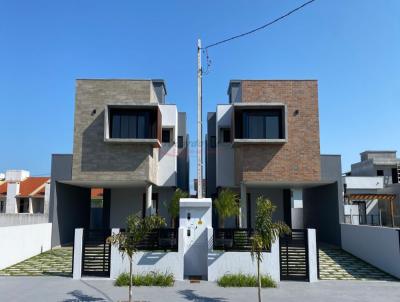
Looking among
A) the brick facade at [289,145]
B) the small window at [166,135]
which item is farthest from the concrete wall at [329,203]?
the small window at [166,135]

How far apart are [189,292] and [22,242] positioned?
359 inches

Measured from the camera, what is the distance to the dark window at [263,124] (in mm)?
18812

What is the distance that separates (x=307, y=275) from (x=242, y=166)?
7.32m

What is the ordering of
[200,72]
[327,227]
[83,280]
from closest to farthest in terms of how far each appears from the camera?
[83,280] < [200,72] < [327,227]

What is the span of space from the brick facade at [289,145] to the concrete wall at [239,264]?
21.0ft

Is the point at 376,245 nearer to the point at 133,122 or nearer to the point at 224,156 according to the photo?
the point at 224,156

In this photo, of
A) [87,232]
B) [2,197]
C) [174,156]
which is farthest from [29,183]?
[87,232]

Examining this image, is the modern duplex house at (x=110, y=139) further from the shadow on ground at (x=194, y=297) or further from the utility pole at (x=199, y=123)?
the shadow on ground at (x=194, y=297)

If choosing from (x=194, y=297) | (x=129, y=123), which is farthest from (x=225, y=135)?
(x=194, y=297)

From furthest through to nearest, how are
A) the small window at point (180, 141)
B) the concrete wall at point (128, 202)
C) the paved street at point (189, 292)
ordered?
1. the small window at point (180, 141)
2. the concrete wall at point (128, 202)
3. the paved street at point (189, 292)

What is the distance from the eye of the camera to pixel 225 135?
21.9 metres

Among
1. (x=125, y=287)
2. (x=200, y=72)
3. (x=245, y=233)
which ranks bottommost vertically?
(x=125, y=287)

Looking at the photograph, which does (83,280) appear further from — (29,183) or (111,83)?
(29,183)

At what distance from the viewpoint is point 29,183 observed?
40.0 meters
